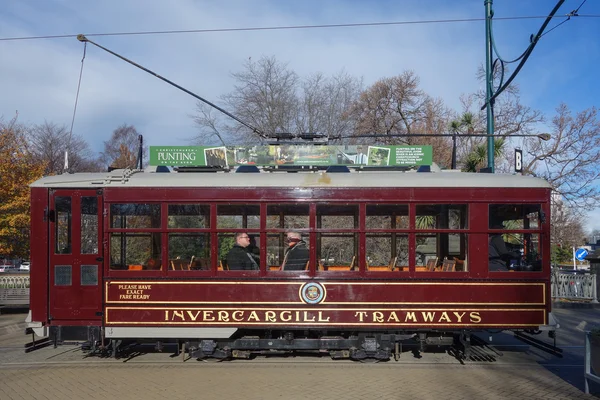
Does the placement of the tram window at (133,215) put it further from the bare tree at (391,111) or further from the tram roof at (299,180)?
the bare tree at (391,111)

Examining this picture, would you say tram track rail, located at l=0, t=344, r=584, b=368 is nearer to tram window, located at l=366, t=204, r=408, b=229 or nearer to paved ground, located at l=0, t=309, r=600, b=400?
paved ground, located at l=0, t=309, r=600, b=400

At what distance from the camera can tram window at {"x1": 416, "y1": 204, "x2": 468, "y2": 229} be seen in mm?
7234

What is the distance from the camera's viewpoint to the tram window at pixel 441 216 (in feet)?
23.7

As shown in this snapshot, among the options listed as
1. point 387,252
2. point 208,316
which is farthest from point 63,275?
point 387,252

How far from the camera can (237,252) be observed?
7.26 m

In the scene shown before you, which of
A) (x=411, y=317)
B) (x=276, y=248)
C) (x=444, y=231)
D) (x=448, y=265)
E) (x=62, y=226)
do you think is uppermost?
(x=62, y=226)

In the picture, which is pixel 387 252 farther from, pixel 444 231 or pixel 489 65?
pixel 489 65

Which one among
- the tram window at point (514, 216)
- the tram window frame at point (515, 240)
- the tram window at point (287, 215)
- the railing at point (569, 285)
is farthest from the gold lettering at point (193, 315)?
the railing at point (569, 285)

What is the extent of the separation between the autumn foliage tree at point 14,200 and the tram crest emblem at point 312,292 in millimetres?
10328

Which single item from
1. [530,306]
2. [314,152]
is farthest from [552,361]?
[314,152]

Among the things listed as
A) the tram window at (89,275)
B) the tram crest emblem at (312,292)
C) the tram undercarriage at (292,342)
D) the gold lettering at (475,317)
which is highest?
the tram window at (89,275)

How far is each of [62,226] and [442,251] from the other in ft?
19.3

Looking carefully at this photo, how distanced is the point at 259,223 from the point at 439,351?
390cm

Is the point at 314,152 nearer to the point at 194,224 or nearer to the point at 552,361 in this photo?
the point at 194,224
